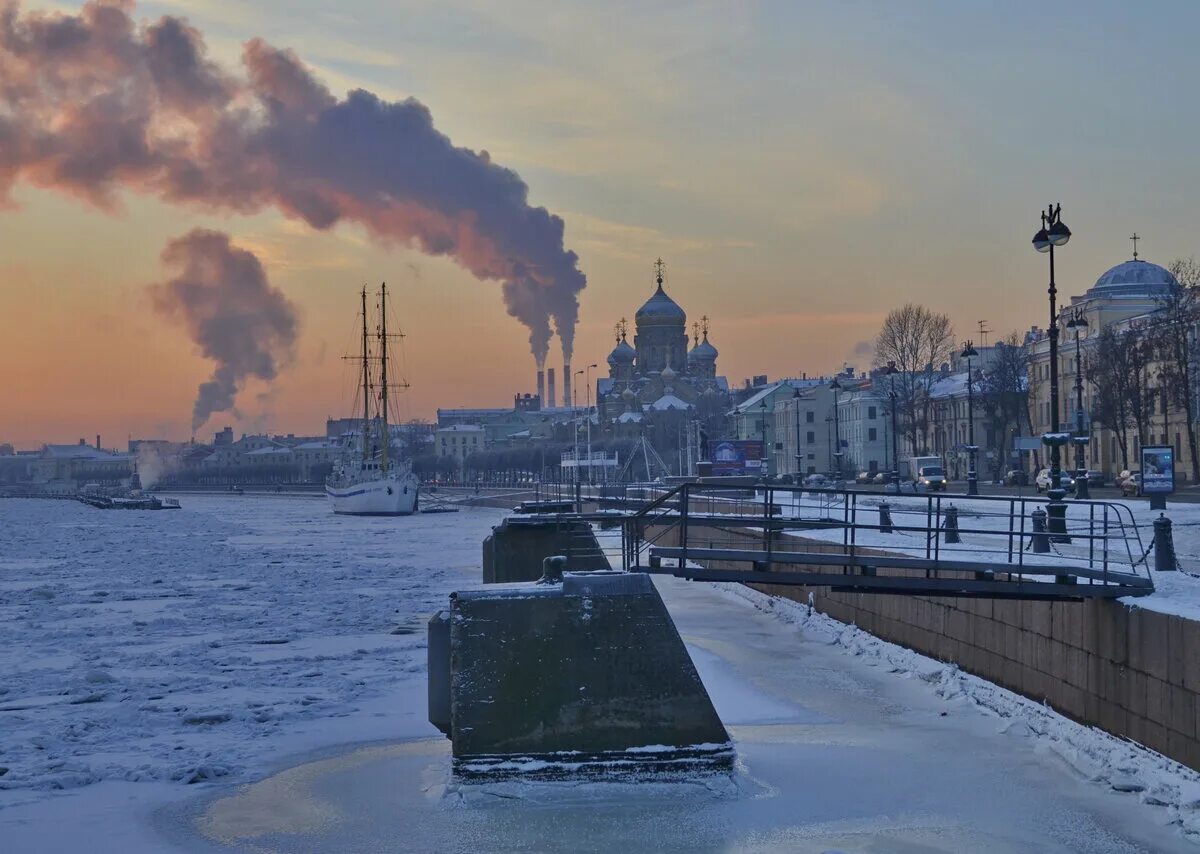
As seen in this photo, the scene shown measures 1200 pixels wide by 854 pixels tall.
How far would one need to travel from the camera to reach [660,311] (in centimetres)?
19238

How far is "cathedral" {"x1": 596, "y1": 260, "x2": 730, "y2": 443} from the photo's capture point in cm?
17888

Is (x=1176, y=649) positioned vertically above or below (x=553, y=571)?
below

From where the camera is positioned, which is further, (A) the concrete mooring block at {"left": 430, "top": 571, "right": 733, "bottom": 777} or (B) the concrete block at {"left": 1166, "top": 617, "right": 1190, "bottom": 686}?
(A) the concrete mooring block at {"left": 430, "top": 571, "right": 733, "bottom": 777}

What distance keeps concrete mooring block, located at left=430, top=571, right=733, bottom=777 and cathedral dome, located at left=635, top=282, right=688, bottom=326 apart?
174 m

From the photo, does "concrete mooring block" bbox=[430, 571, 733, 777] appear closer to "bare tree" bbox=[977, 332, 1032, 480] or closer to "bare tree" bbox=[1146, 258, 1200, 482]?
"bare tree" bbox=[1146, 258, 1200, 482]

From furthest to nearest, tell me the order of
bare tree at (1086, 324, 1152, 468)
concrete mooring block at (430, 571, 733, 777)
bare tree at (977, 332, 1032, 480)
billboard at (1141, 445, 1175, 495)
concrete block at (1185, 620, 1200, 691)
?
1. bare tree at (977, 332, 1032, 480)
2. bare tree at (1086, 324, 1152, 468)
3. billboard at (1141, 445, 1175, 495)
4. concrete mooring block at (430, 571, 733, 777)
5. concrete block at (1185, 620, 1200, 691)

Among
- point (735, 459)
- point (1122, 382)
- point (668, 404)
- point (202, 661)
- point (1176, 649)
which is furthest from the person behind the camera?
point (668, 404)

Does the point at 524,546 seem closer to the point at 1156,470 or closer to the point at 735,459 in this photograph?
the point at 1156,470

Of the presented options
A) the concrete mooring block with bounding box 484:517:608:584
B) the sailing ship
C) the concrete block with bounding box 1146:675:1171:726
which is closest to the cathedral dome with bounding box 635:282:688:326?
the sailing ship

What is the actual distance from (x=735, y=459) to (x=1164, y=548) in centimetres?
3915

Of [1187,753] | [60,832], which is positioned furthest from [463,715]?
[1187,753]

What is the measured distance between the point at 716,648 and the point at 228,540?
58.9m

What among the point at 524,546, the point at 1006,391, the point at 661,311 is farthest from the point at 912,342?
the point at 661,311

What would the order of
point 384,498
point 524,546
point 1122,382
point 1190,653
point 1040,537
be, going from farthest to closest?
point 384,498, point 1122,382, point 524,546, point 1040,537, point 1190,653
